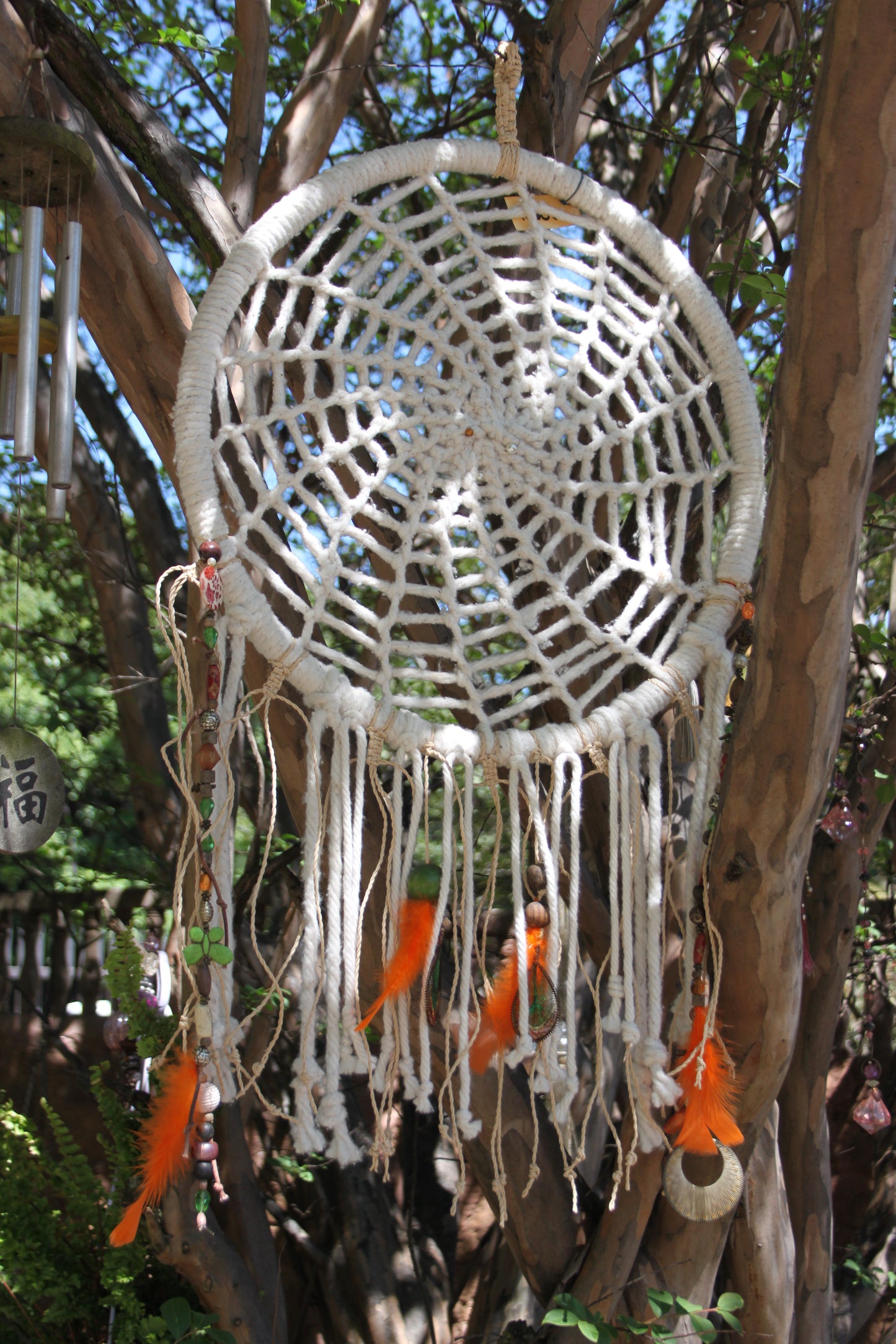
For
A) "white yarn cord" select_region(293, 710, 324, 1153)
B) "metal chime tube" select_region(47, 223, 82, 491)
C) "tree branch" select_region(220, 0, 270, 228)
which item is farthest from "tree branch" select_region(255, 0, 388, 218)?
"white yarn cord" select_region(293, 710, 324, 1153)

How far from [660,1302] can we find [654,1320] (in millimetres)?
59

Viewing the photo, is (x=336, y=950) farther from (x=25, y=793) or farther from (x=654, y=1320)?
(x=654, y=1320)

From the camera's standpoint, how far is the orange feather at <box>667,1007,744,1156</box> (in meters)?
1.13

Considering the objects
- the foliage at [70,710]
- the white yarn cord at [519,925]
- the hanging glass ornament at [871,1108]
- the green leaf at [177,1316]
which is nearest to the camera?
the white yarn cord at [519,925]

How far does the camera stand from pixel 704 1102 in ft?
3.73

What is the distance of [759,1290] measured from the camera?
146 centimetres

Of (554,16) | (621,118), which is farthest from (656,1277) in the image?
(621,118)

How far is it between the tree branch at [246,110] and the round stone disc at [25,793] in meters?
0.75

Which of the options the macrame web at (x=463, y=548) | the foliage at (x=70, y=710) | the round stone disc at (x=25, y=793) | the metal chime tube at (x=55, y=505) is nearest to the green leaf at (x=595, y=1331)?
the macrame web at (x=463, y=548)

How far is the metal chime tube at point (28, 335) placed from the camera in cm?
109

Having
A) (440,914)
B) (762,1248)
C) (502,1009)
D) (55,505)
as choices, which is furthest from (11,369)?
(762,1248)

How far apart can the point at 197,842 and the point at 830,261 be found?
2.46ft

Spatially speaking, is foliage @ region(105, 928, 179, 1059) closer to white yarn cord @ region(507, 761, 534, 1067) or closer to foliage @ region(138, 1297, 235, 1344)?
foliage @ region(138, 1297, 235, 1344)

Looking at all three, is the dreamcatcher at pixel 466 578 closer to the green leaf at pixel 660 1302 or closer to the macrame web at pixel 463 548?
the macrame web at pixel 463 548
